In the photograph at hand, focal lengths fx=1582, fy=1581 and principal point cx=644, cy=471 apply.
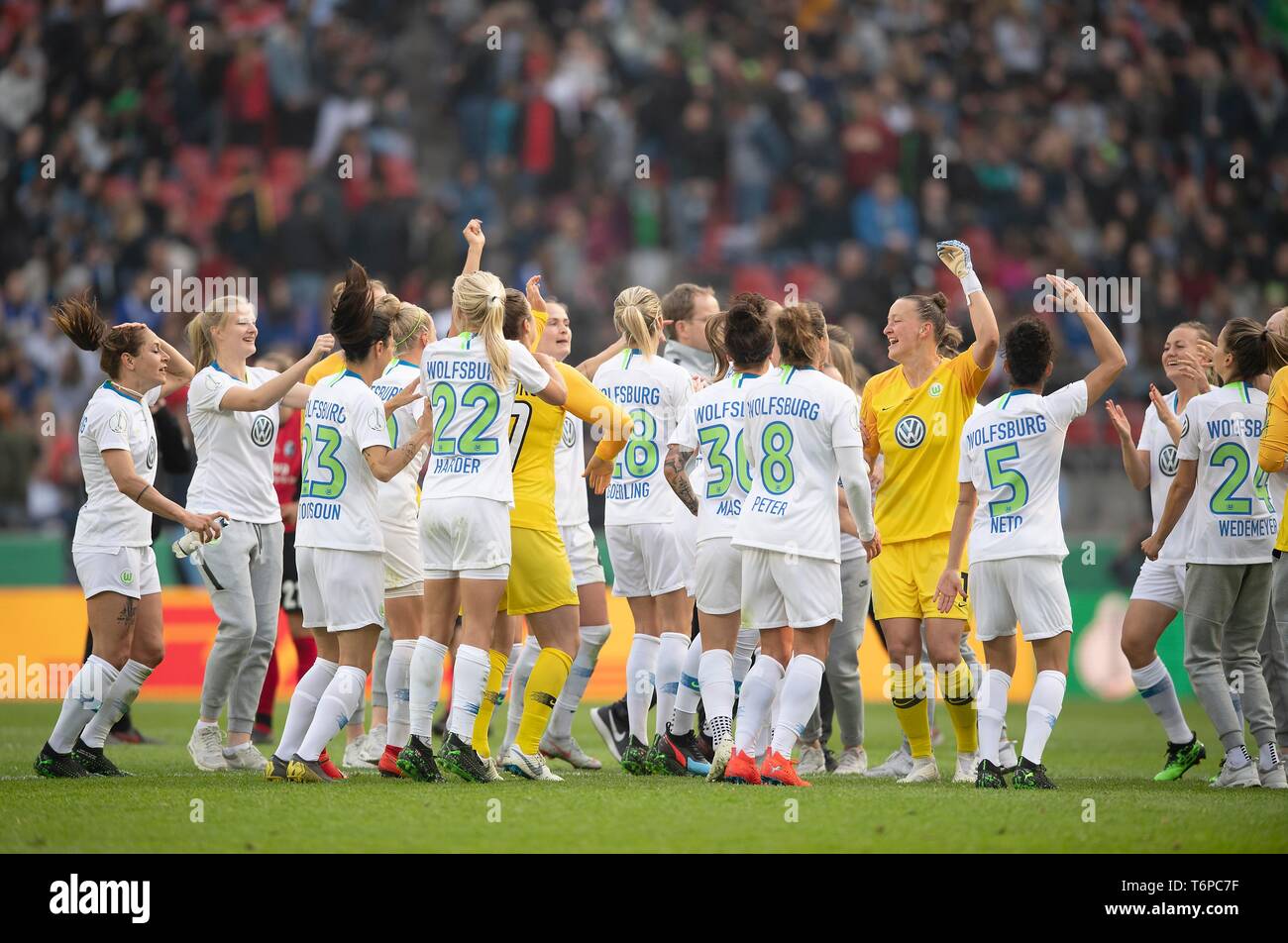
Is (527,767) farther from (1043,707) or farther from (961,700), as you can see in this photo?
(1043,707)

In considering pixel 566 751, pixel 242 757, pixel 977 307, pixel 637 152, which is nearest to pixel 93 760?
pixel 242 757

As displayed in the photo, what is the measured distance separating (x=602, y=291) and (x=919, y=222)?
412 centimetres

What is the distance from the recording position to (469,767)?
25.9ft

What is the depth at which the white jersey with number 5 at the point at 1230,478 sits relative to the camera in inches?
335

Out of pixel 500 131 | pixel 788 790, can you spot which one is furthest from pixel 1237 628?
pixel 500 131

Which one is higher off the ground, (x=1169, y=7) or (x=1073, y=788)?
(x=1169, y=7)

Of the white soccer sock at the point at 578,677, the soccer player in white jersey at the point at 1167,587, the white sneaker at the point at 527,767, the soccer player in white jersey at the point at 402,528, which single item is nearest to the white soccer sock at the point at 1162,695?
the soccer player in white jersey at the point at 1167,587

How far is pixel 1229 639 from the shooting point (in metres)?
8.62

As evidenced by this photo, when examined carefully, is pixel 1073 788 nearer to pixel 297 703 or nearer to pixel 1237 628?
pixel 1237 628

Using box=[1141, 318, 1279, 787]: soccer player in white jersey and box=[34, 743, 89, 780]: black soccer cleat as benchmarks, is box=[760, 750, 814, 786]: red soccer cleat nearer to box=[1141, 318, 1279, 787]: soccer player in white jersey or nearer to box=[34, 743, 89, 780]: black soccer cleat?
box=[1141, 318, 1279, 787]: soccer player in white jersey

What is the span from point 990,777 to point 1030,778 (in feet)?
0.66

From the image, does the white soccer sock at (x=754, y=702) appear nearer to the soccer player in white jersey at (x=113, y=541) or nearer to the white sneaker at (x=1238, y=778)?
the white sneaker at (x=1238, y=778)
